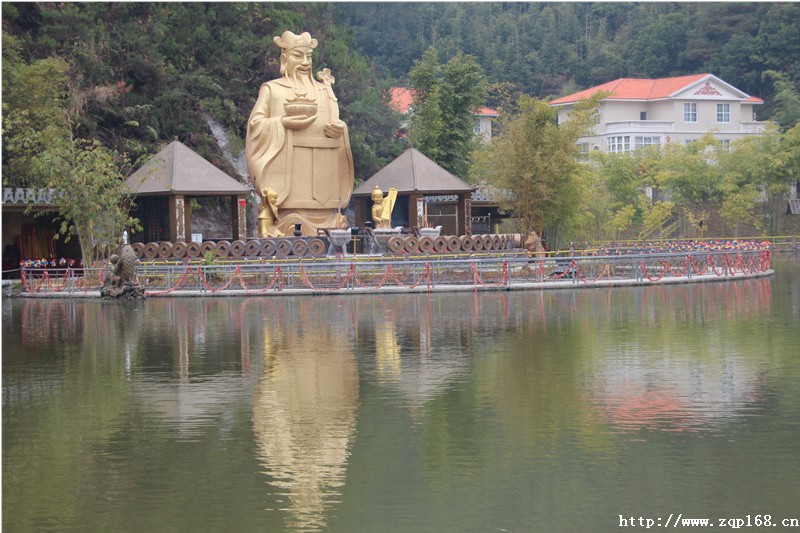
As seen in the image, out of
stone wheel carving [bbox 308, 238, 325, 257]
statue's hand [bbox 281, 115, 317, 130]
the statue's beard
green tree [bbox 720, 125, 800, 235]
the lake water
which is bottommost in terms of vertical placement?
the lake water

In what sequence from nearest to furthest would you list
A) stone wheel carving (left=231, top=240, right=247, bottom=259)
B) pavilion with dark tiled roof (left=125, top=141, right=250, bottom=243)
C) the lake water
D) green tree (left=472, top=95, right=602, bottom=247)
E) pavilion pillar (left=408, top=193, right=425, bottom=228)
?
the lake water, stone wheel carving (left=231, top=240, right=247, bottom=259), pavilion with dark tiled roof (left=125, top=141, right=250, bottom=243), green tree (left=472, top=95, right=602, bottom=247), pavilion pillar (left=408, top=193, right=425, bottom=228)

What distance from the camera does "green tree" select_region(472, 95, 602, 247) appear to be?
1516 inches

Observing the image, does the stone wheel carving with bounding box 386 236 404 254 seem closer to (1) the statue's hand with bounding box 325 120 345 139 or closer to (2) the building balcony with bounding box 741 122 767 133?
(1) the statue's hand with bounding box 325 120 345 139

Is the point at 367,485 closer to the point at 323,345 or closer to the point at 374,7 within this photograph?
the point at 323,345

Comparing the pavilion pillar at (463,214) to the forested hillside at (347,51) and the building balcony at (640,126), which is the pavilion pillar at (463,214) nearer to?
the forested hillside at (347,51)

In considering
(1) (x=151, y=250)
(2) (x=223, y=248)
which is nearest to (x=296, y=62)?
(2) (x=223, y=248)

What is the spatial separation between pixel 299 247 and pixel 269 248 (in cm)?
94

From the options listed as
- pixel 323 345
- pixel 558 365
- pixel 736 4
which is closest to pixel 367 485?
pixel 558 365

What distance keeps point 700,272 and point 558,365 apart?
1874 cm

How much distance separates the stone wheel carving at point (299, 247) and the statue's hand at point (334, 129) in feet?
17.7

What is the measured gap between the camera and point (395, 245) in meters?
34.0

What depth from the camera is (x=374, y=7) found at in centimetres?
8775

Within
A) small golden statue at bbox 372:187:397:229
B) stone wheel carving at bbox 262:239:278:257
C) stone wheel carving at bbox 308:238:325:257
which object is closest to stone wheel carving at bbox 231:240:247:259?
stone wheel carving at bbox 262:239:278:257

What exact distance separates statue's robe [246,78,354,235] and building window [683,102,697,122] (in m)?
34.4
